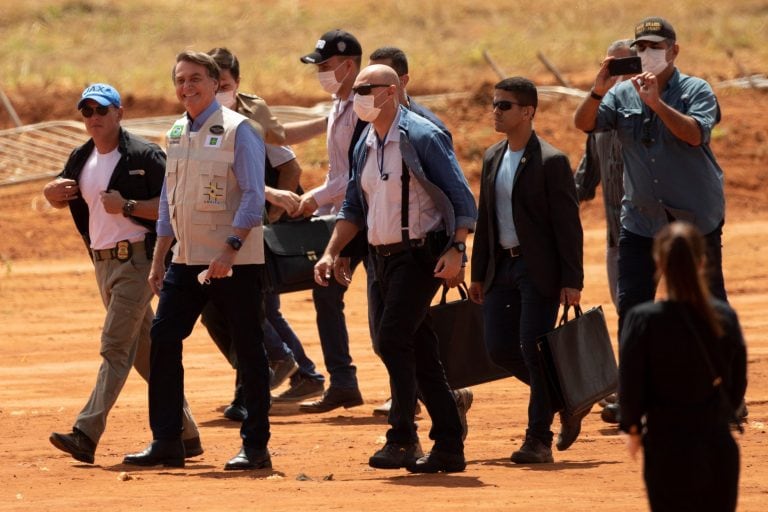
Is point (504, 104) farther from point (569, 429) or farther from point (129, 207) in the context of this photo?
point (129, 207)

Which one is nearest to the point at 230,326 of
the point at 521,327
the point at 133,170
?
the point at 133,170

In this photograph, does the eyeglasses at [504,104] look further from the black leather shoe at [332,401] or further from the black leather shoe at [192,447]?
the black leather shoe at [332,401]

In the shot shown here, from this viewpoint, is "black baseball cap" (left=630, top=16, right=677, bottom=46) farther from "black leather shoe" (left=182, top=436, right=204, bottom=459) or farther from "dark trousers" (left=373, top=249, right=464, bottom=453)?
"black leather shoe" (left=182, top=436, right=204, bottom=459)

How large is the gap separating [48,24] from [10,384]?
30.9 m

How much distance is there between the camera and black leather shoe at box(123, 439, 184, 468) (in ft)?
27.5

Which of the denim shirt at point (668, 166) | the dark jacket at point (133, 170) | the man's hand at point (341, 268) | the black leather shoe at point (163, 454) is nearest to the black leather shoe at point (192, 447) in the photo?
the black leather shoe at point (163, 454)

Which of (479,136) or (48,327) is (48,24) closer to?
(479,136)

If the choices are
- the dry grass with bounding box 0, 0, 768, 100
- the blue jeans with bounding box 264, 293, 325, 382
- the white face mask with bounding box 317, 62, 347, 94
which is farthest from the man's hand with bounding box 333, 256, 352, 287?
the dry grass with bounding box 0, 0, 768, 100

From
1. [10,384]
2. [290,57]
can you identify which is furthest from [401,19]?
[10,384]

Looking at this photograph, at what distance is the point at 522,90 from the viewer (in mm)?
8430

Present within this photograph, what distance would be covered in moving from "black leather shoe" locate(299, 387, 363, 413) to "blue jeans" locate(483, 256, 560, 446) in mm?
2166

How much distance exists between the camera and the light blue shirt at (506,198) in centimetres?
848

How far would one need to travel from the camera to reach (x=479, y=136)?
938 inches

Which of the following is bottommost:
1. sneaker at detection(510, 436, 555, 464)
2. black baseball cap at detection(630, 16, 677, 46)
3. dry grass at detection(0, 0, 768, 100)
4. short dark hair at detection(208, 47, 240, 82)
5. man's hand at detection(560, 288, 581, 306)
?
sneaker at detection(510, 436, 555, 464)
